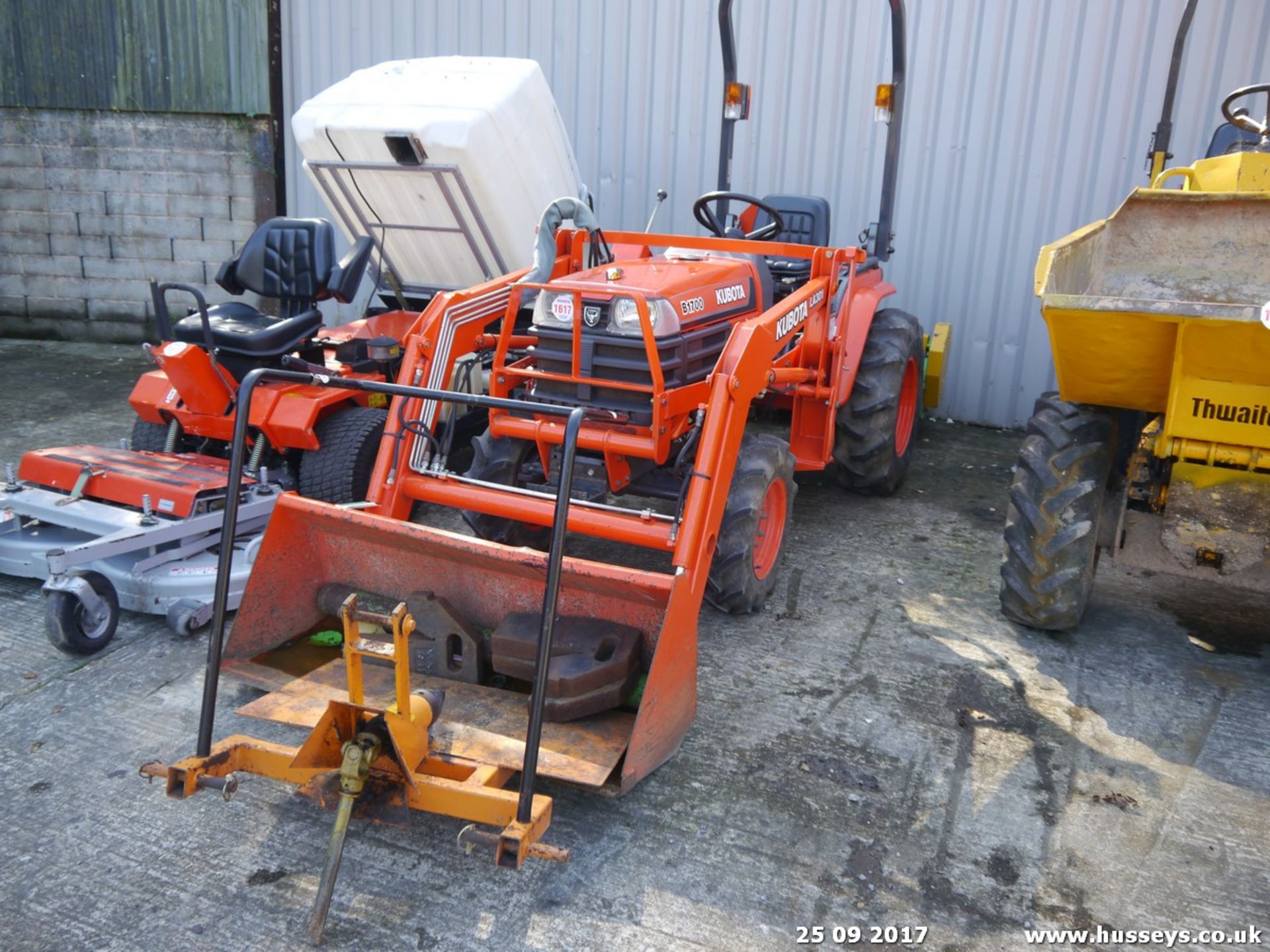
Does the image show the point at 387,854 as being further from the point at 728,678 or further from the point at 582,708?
the point at 728,678

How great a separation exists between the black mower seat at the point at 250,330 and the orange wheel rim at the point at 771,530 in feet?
7.83

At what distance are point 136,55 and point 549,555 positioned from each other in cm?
770

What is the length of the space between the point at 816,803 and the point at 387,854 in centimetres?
118

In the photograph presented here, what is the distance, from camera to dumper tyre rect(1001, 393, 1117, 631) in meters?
3.63

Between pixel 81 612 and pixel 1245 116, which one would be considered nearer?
pixel 81 612

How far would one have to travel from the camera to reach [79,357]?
8.16m

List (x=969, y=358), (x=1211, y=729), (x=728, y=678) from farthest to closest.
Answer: (x=969, y=358)
(x=728, y=678)
(x=1211, y=729)

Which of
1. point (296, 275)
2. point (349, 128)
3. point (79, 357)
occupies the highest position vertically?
point (349, 128)

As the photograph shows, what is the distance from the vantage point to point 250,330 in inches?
183

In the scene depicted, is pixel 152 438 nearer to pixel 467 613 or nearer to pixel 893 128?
pixel 467 613

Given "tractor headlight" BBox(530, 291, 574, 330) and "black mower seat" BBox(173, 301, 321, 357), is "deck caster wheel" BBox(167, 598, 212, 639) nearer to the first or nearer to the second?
"black mower seat" BBox(173, 301, 321, 357)

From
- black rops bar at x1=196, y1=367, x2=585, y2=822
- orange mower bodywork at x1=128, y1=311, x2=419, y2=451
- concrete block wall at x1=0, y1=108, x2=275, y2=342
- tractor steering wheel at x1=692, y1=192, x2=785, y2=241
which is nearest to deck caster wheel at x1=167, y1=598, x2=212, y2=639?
orange mower bodywork at x1=128, y1=311, x2=419, y2=451

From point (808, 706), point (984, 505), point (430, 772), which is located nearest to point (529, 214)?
point (984, 505)

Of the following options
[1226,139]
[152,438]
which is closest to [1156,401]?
[1226,139]
